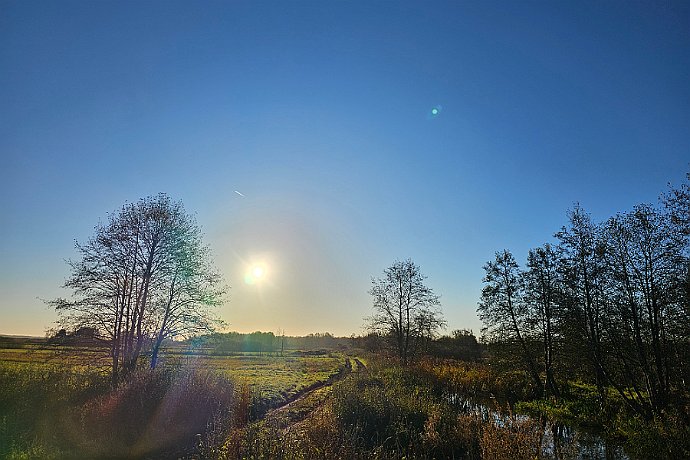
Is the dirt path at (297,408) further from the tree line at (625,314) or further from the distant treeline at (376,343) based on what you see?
the tree line at (625,314)

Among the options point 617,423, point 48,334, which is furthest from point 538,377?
point 48,334

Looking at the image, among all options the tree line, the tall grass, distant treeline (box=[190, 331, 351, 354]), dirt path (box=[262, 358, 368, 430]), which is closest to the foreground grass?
the tall grass

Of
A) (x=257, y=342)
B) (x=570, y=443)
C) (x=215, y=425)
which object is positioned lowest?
(x=257, y=342)

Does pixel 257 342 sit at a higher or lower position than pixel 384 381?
lower

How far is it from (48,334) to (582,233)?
2735cm

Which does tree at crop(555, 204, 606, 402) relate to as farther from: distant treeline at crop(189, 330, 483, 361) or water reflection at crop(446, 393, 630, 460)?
distant treeline at crop(189, 330, 483, 361)

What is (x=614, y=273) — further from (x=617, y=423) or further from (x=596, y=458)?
(x=596, y=458)

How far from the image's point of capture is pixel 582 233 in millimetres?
19688

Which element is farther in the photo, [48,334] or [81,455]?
[48,334]

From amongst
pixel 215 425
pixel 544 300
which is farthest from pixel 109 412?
pixel 544 300

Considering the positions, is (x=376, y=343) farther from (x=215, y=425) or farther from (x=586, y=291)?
(x=215, y=425)

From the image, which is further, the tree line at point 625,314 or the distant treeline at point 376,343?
the distant treeline at point 376,343

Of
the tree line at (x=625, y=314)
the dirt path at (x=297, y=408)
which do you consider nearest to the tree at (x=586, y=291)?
the tree line at (x=625, y=314)

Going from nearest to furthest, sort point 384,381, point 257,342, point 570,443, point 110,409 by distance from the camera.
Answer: point 110,409, point 570,443, point 384,381, point 257,342
